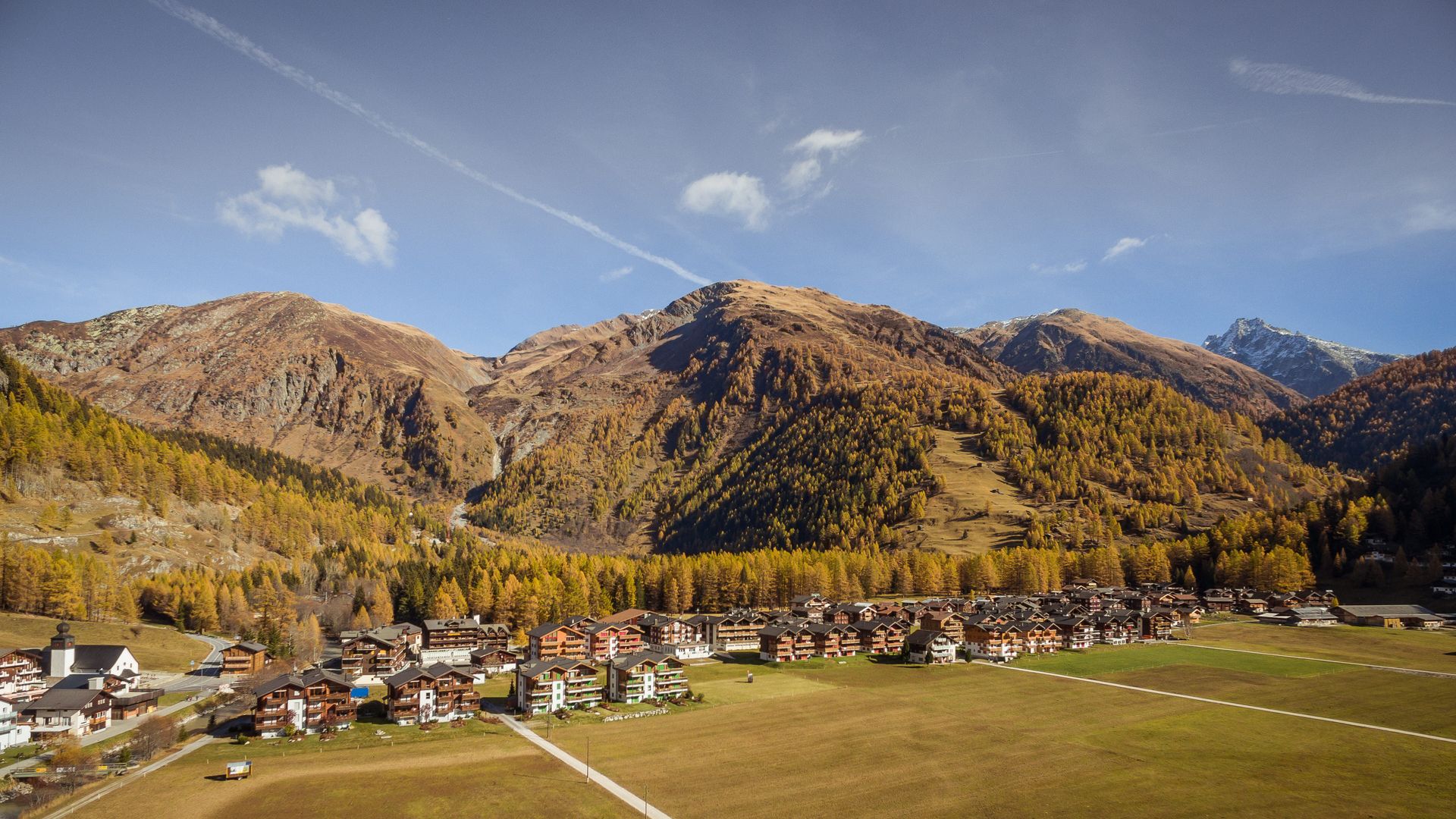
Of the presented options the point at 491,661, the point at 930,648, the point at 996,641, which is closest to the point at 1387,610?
the point at 996,641

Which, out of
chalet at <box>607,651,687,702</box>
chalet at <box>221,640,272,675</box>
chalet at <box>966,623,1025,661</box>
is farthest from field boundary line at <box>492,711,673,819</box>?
chalet at <box>966,623,1025,661</box>

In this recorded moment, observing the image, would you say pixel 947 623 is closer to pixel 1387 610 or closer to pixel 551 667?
pixel 551 667

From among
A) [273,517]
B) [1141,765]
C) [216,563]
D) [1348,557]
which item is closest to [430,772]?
[1141,765]

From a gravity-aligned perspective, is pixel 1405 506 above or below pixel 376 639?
above

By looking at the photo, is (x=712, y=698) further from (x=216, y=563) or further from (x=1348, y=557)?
(x=1348, y=557)

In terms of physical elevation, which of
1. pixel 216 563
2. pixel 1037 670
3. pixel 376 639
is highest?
pixel 216 563

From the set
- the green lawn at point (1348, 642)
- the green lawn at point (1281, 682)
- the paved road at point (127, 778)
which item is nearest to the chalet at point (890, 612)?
the green lawn at point (1281, 682)
